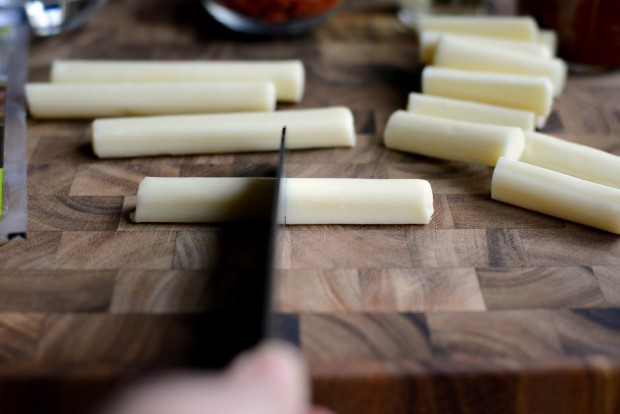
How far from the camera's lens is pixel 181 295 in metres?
1.41

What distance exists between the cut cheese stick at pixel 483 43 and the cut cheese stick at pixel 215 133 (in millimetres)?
437

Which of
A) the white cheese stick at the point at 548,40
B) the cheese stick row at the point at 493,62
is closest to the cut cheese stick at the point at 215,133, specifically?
the cheese stick row at the point at 493,62

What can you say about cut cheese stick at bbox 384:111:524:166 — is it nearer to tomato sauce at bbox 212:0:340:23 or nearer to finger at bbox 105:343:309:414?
tomato sauce at bbox 212:0:340:23

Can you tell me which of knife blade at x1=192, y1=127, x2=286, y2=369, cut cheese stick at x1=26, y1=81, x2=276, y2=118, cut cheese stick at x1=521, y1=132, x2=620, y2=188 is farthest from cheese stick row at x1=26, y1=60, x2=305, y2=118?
cut cheese stick at x1=521, y1=132, x2=620, y2=188

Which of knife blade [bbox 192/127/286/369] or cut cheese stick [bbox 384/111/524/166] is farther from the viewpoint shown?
cut cheese stick [bbox 384/111/524/166]

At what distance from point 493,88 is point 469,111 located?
0.11 meters

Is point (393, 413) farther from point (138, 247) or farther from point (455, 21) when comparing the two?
point (455, 21)

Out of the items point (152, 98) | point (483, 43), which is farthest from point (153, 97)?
point (483, 43)

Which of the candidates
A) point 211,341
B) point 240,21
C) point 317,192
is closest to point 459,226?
point 317,192

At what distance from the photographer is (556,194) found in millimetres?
1578

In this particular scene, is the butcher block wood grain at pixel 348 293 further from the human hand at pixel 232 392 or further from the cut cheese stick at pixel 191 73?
the human hand at pixel 232 392

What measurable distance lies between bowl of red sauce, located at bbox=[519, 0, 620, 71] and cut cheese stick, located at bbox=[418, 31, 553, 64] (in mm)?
77

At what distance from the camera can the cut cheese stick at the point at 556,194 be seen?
1.54 metres

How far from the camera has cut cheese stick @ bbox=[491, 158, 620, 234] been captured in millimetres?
1543
